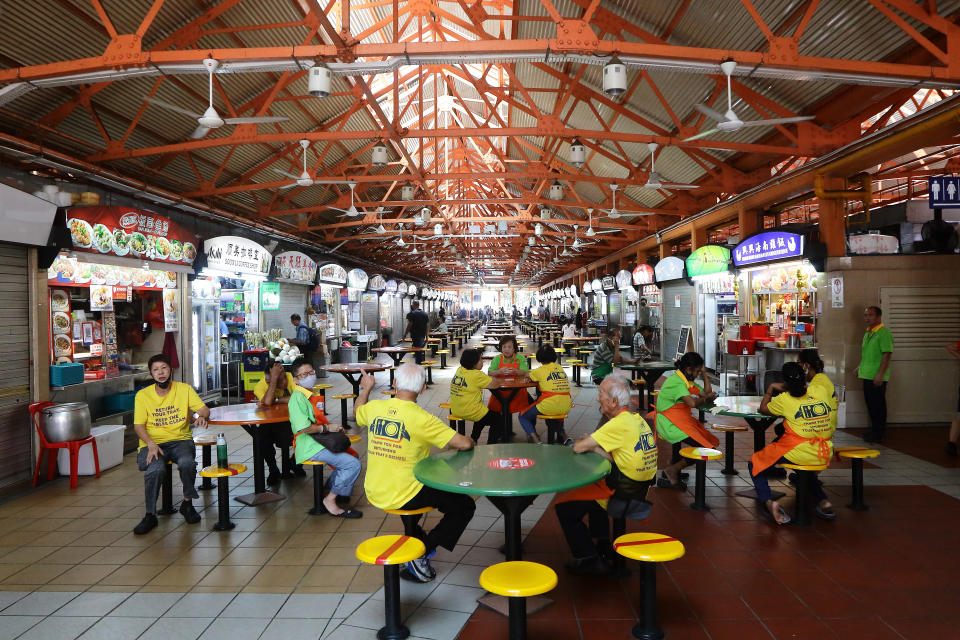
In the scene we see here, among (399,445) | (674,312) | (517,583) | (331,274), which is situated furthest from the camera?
(674,312)

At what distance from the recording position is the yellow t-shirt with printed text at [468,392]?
238 inches

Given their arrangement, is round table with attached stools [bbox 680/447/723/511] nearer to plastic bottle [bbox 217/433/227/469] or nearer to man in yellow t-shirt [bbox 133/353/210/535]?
plastic bottle [bbox 217/433/227/469]

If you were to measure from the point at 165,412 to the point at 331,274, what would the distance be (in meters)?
9.43

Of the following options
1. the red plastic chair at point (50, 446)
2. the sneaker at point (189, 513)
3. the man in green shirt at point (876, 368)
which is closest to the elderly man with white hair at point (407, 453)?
the sneaker at point (189, 513)

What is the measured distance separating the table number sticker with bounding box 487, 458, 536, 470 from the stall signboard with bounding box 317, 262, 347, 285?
1088 centimetres

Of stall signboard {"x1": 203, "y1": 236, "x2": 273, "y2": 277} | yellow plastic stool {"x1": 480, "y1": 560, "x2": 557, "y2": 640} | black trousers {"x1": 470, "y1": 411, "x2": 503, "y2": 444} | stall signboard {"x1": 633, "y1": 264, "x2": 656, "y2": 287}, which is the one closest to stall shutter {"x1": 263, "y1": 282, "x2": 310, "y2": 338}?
stall signboard {"x1": 203, "y1": 236, "x2": 273, "y2": 277}

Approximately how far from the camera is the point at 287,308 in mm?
12750

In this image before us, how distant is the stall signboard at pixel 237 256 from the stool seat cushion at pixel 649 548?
8.09 m

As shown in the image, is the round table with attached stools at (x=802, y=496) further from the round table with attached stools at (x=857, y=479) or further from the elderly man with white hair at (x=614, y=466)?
the elderly man with white hair at (x=614, y=466)

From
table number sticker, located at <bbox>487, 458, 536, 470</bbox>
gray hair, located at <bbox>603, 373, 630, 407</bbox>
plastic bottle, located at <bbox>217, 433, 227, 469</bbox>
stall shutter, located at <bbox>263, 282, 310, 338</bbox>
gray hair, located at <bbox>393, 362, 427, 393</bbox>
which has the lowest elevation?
plastic bottle, located at <bbox>217, 433, 227, 469</bbox>

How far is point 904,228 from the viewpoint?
361 inches

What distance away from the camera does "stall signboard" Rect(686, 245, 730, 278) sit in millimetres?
9188

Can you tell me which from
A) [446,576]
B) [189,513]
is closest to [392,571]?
[446,576]

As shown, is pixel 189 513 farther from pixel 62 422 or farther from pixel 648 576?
pixel 648 576
